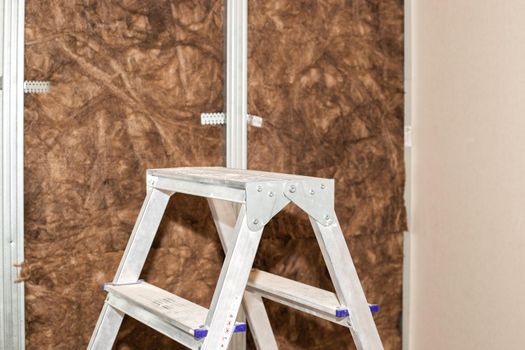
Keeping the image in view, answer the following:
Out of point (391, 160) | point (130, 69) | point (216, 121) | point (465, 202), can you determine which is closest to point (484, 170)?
point (465, 202)

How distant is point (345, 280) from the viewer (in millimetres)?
1684

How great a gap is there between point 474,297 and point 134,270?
1241mm

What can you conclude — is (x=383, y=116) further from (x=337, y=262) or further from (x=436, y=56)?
(x=337, y=262)

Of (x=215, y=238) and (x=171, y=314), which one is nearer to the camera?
(x=171, y=314)

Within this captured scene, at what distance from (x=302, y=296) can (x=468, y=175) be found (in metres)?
1.01

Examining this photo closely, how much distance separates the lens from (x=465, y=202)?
8.32ft

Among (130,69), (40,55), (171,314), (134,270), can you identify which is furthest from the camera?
(130,69)

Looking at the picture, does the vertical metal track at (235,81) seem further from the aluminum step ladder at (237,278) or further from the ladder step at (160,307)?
the ladder step at (160,307)

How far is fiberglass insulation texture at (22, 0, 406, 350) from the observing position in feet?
7.03

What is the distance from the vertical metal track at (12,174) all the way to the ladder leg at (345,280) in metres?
0.93

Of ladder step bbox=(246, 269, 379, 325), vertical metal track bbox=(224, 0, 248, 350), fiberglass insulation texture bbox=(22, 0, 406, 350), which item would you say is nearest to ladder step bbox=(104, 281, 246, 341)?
ladder step bbox=(246, 269, 379, 325)

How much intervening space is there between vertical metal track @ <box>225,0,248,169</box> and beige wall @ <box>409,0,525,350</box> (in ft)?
2.49

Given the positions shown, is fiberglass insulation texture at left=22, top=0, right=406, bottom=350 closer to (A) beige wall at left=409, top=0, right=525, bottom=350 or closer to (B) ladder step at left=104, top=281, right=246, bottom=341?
(A) beige wall at left=409, top=0, right=525, bottom=350

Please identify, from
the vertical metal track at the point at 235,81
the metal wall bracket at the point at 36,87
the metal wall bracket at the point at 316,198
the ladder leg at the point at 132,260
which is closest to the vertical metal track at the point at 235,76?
the vertical metal track at the point at 235,81
